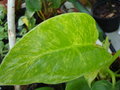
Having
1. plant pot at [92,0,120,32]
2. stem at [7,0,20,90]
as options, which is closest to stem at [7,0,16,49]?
stem at [7,0,20,90]

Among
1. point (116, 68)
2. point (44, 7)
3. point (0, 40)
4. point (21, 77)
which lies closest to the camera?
point (21, 77)

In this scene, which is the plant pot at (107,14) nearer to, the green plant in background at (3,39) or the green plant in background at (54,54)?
the green plant in background at (3,39)

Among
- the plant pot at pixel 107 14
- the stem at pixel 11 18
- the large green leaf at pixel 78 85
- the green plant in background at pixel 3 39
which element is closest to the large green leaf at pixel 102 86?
the large green leaf at pixel 78 85

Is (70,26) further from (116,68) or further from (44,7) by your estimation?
(44,7)

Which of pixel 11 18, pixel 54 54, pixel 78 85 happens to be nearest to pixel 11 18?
pixel 11 18

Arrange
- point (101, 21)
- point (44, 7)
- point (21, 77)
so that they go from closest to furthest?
point (21, 77), point (44, 7), point (101, 21)

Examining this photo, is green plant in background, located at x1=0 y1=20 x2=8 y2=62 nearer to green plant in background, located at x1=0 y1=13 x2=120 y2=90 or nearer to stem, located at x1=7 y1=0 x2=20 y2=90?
stem, located at x1=7 y1=0 x2=20 y2=90

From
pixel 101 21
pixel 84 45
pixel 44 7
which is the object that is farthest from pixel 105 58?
pixel 101 21
